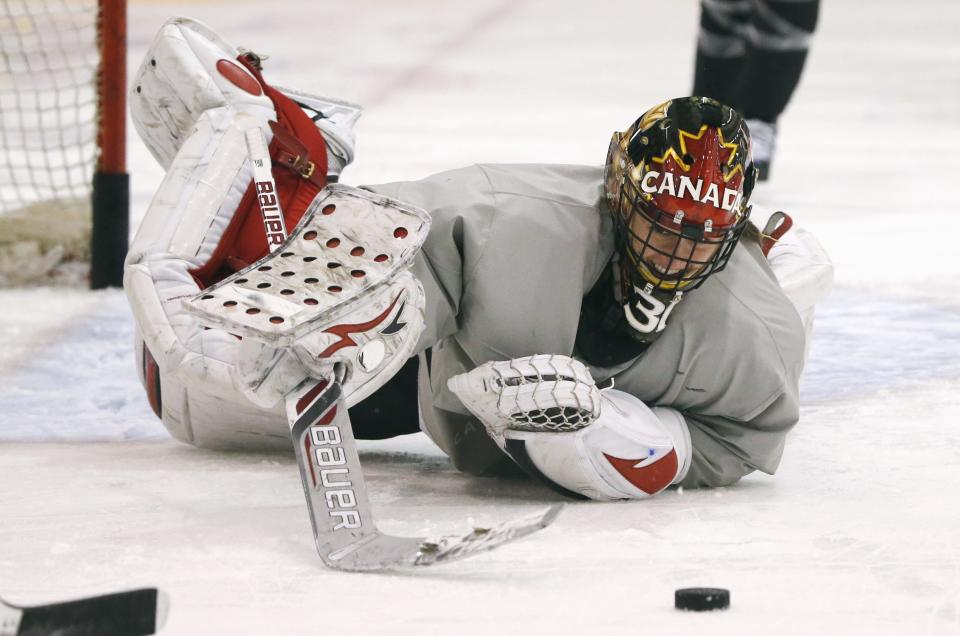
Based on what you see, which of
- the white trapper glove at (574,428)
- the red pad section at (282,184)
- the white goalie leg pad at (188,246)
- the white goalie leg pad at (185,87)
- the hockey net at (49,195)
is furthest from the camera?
the hockey net at (49,195)

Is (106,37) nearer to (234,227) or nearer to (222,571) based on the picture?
(234,227)

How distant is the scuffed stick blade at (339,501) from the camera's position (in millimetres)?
1742

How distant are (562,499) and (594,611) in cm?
46

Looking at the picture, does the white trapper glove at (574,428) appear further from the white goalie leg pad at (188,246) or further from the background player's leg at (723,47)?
the background player's leg at (723,47)

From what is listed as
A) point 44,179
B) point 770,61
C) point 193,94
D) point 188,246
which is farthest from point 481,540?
point 770,61

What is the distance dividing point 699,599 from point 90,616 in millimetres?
613

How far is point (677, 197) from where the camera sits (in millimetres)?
1915

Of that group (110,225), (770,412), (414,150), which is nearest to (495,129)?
(414,150)

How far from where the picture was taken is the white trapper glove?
6.24 ft

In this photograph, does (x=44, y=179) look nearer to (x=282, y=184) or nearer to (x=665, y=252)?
(x=282, y=184)

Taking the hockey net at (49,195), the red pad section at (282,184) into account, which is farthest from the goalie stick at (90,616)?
the hockey net at (49,195)

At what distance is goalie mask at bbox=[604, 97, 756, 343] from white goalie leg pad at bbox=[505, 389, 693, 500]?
0.41ft

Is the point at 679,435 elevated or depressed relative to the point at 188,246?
depressed

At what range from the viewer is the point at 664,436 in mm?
2023
